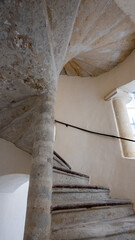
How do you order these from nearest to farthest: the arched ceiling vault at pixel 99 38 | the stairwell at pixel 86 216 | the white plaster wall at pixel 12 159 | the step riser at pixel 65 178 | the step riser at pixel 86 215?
the stairwell at pixel 86 216
the step riser at pixel 86 215
the step riser at pixel 65 178
the arched ceiling vault at pixel 99 38
the white plaster wall at pixel 12 159

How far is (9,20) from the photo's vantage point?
3.27 feet

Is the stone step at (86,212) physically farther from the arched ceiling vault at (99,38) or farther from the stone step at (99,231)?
the arched ceiling vault at (99,38)

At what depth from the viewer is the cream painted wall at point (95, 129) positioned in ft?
6.79

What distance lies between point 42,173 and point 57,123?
207 cm

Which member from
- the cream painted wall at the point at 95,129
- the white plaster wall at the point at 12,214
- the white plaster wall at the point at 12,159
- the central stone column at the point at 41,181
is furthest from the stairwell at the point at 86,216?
the white plaster wall at the point at 12,214

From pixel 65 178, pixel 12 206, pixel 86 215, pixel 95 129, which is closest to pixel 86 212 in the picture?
pixel 86 215

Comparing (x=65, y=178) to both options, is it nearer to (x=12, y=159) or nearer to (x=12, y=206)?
(x=12, y=159)

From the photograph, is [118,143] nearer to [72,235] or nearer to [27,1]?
[72,235]

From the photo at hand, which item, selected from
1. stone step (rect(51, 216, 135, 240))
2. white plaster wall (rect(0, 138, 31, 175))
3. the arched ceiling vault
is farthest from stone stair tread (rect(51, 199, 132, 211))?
the arched ceiling vault

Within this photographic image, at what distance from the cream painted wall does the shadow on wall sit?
97 centimetres

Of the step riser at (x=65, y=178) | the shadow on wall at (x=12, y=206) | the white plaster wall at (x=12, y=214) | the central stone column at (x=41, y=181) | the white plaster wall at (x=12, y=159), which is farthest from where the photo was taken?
the white plaster wall at (x=12, y=214)

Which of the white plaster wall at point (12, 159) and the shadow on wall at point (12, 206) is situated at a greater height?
the white plaster wall at point (12, 159)

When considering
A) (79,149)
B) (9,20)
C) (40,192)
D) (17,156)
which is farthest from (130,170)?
(9,20)

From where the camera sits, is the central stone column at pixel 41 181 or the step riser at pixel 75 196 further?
the step riser at pixel 75 196
